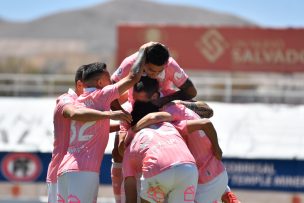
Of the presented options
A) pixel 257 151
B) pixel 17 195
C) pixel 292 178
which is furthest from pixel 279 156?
pixel 17 195

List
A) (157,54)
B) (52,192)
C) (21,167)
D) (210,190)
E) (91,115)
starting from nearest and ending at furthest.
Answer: (91,115) < (157,54) < (210,190) < (52,192) < (21,167)

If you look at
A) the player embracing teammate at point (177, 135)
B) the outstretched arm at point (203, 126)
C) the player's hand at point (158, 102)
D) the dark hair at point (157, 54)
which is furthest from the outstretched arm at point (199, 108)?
the dark hair at point (157, 54)

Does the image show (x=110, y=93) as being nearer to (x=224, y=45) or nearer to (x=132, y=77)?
(x=132, y=77)

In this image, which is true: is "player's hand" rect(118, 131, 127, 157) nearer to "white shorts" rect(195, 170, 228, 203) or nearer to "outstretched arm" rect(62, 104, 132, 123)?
"outstretched arm" rect(62, 104, 132, 123)

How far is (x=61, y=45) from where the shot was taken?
342 feet

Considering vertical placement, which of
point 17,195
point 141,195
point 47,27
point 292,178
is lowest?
point 47,27

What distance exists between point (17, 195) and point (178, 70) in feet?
30.2

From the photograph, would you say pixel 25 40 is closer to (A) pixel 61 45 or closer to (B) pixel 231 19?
(A) pixel 61 45

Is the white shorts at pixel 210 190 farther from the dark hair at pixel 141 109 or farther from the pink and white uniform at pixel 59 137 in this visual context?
the pink and white uniform at pixel 59 137

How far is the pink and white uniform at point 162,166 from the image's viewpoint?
20.6 feet

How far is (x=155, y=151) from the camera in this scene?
20.8ft

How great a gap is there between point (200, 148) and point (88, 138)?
969mm

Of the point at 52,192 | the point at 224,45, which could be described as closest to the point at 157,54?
the point at 52,192

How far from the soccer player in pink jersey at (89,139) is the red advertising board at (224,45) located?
19.5 meters
